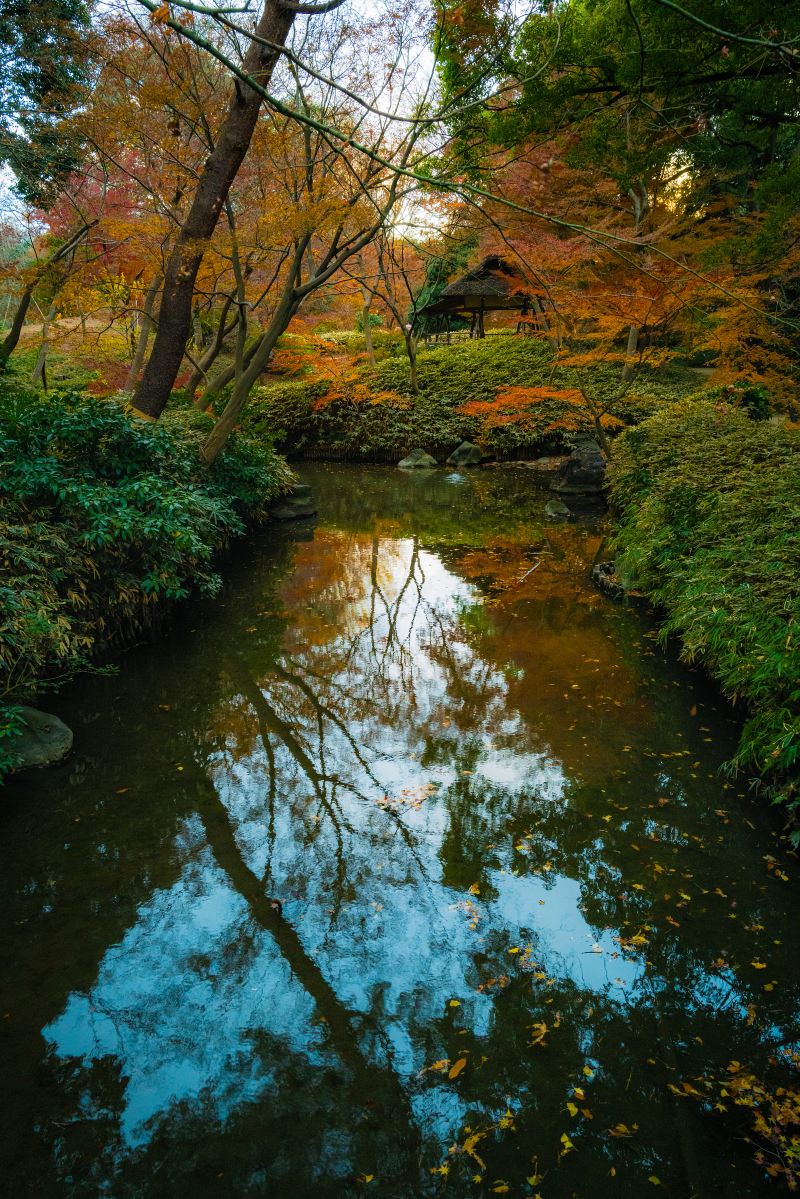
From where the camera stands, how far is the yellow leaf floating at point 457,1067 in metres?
2.20

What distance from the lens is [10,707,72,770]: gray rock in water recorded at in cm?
386

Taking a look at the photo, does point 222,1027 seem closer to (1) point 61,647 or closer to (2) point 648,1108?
(2) point 648,1108

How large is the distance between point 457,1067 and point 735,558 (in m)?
3.82

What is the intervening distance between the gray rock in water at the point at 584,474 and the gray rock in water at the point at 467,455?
3290 millimetres


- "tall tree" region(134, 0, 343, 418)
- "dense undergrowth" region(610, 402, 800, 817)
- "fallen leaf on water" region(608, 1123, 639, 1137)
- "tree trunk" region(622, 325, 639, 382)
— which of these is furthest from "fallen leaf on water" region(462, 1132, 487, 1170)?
"tree trunk" region(622, 325, 639, 382)

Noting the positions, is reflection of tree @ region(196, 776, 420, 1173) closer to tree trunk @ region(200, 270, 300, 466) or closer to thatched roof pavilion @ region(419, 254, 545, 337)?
tree trunk @ region(200, 270, 300, 466)

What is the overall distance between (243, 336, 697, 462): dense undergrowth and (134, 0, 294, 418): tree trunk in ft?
28.1

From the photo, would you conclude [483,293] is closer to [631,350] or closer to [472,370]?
[472,370]

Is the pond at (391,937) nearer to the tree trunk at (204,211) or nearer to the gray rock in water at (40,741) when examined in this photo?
the gray rock in water at (40,741)

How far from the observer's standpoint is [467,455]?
15555mm

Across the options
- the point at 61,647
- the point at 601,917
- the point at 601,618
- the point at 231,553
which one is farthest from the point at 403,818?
the point at 231,553

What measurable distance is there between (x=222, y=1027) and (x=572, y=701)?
3.15 meters

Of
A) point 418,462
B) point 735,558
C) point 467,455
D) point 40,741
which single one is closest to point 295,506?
point 418,462

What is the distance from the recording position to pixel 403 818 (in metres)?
3.57
